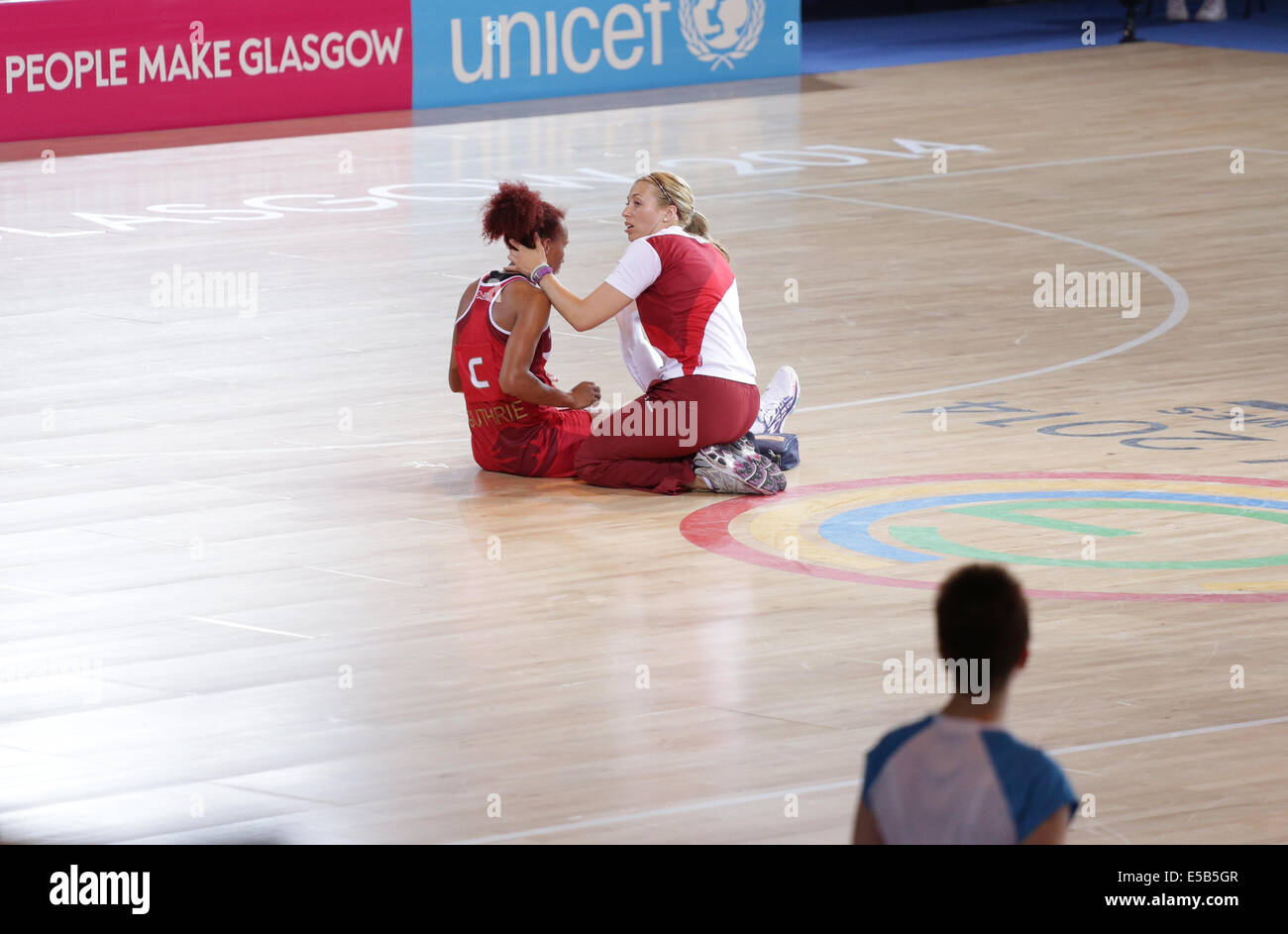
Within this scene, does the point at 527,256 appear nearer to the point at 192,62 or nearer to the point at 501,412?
the point at 501,412

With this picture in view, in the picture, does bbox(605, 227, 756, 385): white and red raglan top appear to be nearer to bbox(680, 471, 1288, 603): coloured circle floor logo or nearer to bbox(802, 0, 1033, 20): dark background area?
bbox(680, 471, 1288, 603): coloured circle floor logo

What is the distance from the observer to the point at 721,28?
23469 millimetres

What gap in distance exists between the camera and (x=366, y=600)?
7.88 metres

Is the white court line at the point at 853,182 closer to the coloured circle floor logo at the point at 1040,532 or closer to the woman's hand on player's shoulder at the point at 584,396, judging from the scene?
the woman's hand on player's shoulder at the point at 584,396

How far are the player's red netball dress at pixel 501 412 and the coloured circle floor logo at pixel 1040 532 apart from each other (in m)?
0.82

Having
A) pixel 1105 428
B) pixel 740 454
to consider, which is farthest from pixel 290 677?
pixel 1105 428

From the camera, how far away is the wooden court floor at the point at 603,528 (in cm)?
612

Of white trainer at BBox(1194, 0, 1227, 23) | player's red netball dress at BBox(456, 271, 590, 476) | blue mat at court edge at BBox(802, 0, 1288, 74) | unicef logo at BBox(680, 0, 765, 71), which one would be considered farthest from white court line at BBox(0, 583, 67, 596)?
white trainer at BBox(1194, 0, 1227, 23)

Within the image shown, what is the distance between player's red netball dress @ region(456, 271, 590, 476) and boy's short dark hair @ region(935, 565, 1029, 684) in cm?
578

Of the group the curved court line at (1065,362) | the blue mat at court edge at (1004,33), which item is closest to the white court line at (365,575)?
the curved court line at (1065,362)

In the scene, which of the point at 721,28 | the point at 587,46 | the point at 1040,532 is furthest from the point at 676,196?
A: the point at 721,28

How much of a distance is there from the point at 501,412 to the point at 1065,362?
3595 mm

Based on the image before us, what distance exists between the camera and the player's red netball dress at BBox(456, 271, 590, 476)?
9492 mm
